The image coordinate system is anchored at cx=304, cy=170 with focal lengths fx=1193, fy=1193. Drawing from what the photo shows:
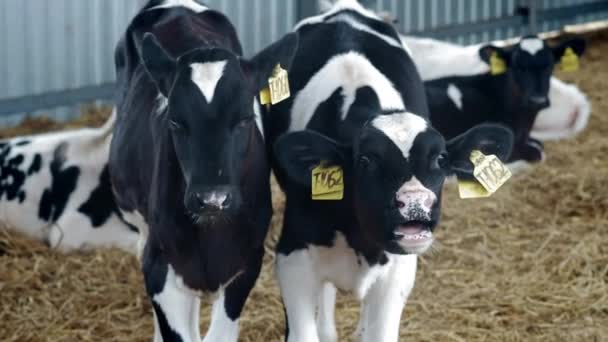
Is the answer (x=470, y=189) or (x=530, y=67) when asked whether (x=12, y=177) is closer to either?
(x=470, y=189)

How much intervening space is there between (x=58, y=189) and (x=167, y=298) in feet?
9.37

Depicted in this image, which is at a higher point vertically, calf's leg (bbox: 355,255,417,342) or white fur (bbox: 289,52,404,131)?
white fur (bbox: 289,52,404,131)

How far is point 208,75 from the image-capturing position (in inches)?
181

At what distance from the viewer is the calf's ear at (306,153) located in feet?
16.1

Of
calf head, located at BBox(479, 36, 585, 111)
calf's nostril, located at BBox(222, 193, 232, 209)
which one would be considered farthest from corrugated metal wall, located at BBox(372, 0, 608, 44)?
calf's nostril, located at BBox(222, 193, 232, 209)

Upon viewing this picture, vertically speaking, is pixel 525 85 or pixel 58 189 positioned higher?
pixel 525 85

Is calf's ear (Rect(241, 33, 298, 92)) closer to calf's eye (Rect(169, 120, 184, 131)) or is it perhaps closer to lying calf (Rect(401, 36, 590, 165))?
calf's eye (Rect(169, 120, 184, 131))

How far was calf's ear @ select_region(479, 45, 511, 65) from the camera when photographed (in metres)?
9.48

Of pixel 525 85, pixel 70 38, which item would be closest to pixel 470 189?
pixel 525 85

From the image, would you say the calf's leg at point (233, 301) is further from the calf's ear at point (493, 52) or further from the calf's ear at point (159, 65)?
the calf's ear at point (493, 52)

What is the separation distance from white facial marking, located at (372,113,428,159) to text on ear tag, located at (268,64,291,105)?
401 mm

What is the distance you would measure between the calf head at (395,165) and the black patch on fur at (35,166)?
311cm

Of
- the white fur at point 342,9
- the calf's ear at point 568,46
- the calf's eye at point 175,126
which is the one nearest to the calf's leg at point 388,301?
the calf's eye at point 175,126

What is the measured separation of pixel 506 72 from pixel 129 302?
13.9ft
